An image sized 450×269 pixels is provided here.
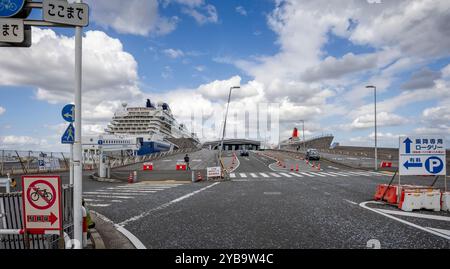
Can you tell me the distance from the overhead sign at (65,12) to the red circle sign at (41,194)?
9.55ft

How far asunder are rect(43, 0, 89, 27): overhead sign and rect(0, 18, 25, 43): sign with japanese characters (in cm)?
71

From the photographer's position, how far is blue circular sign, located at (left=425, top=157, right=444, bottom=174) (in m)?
9.74

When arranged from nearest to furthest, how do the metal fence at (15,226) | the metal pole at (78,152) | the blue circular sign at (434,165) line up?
1. the metal pole at (78,152)
2. the metal fence at (15,226)
3. the blue circular sign at (434,165)

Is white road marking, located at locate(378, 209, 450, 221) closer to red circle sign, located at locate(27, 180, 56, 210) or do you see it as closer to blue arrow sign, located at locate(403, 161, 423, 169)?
blue arrow sign, located at locate(403, 161, 423, 169)

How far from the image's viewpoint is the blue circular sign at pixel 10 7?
4.80 metres

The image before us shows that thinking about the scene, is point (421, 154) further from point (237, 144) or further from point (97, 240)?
point (237, 144)

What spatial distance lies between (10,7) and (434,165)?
539 inches

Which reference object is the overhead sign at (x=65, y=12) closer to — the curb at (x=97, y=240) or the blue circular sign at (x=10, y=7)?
the blue circular sign at (x=10, y=7)

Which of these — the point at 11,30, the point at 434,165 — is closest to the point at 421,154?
the point at 434,165

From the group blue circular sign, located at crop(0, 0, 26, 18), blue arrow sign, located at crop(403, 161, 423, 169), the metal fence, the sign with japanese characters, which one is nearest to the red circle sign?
the metal fence

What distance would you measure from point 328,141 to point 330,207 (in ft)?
318

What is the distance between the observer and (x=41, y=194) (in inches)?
169

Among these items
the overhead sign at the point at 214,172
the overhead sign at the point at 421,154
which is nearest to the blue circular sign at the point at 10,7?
the overhead sign at the point at 421,154
